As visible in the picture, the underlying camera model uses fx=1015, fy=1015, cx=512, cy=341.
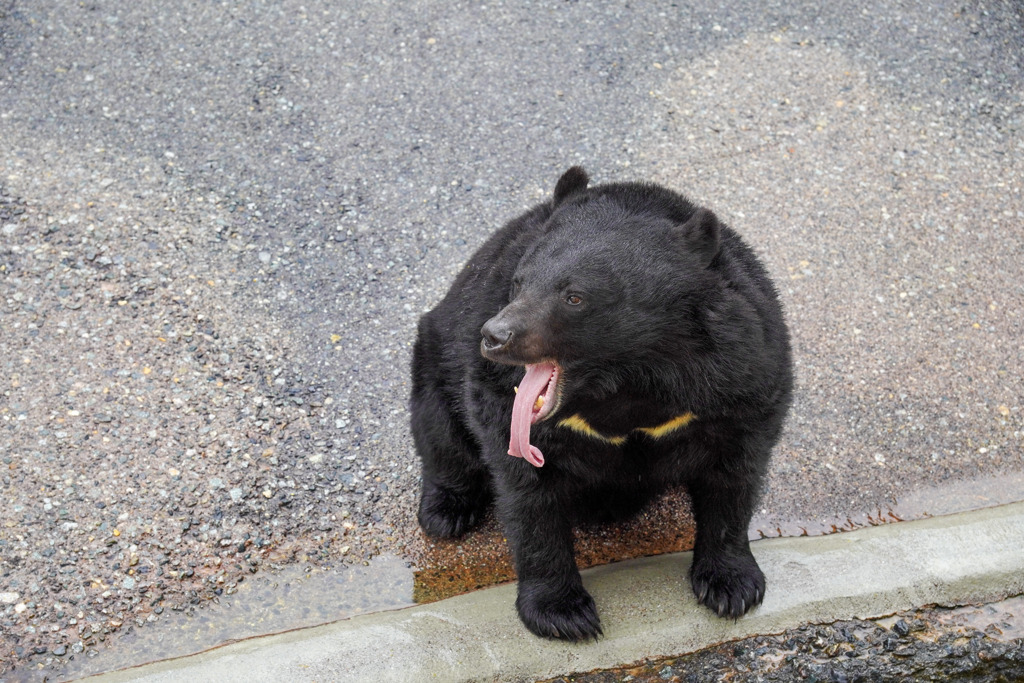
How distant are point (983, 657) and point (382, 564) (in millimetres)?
2159

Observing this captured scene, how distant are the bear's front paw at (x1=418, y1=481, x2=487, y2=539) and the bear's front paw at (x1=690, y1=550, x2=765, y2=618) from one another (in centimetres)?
93

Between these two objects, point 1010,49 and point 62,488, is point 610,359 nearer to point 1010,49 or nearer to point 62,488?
point 62,488

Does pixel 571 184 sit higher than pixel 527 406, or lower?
higher

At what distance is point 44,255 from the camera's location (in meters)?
4.92

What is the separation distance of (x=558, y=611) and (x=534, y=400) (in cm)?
87

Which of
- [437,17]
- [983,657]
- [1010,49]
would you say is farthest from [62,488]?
[1010,49]

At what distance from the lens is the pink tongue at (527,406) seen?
284 centimetres

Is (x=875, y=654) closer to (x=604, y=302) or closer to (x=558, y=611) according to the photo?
(x=558, y=611)

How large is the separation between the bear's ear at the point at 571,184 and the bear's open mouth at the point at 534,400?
0.63 meters

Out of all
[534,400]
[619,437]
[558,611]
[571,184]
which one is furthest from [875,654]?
[571,184]

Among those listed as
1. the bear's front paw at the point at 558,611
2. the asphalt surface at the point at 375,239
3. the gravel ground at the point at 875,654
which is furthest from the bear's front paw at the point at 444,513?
the gravel ground at the point at 875,654

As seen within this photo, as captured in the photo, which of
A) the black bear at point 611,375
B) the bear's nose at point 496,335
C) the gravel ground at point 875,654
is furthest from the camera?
the gravel ground at point 875,654

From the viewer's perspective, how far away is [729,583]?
3398 millimetres

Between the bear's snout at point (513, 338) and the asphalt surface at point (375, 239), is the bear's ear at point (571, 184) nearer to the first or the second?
the bear's snout at point (513, 338)
